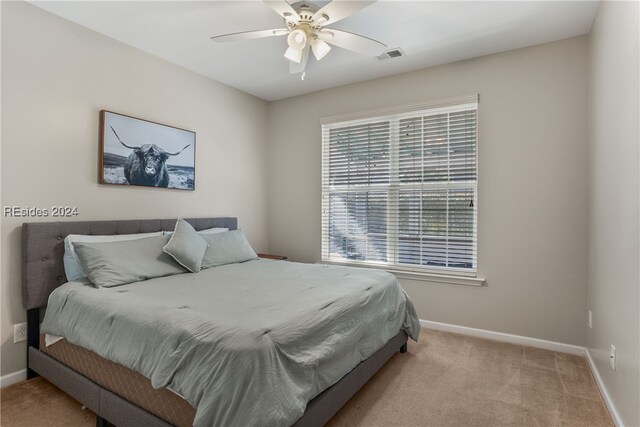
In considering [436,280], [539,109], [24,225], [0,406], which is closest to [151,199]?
[24,225]

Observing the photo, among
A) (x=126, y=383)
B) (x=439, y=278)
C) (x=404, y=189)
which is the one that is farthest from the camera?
(x=404, y=189)

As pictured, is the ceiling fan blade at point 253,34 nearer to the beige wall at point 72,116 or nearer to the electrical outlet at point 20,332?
the beige wall at point 72,116

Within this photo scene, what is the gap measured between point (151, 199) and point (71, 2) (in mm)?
1600

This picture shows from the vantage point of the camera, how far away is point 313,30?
228 centimetres

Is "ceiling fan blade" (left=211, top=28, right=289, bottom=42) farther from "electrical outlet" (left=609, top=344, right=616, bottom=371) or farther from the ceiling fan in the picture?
"electrical outlet" (left=609, top=344, right=616, bottom=371)

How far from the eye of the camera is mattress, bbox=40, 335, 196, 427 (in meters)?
1.49

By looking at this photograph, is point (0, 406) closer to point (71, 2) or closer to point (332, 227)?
point (71, 2)

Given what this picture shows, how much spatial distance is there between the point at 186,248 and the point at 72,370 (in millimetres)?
1080

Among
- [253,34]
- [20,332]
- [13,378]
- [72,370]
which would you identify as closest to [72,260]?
[20,332]

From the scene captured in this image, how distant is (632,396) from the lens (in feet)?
5.39

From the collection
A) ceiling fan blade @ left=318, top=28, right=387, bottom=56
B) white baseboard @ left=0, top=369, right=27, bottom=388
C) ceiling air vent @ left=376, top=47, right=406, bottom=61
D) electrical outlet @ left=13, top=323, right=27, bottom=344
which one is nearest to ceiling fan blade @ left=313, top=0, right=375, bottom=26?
ceiling fan blade @ left=318, top=28, right=387, bottom=56

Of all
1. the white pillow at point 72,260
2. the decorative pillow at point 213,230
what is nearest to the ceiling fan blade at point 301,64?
the decorative pillow at point 213,230

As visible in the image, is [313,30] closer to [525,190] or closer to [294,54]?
[294,54]

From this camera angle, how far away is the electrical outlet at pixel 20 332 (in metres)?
2.35
